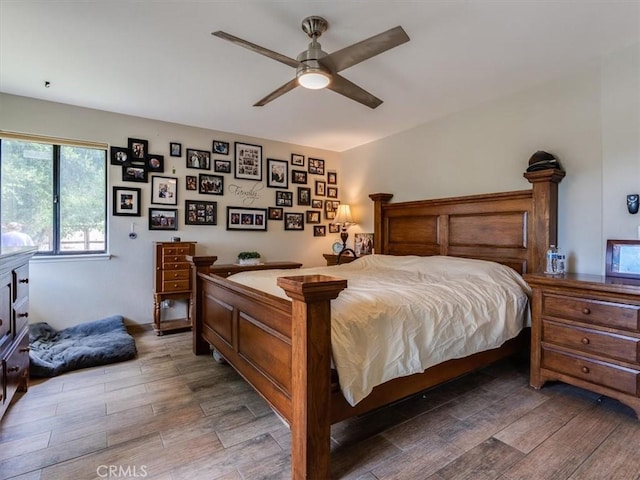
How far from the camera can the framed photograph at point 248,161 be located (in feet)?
15.0

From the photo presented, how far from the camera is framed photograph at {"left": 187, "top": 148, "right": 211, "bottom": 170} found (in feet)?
13.9

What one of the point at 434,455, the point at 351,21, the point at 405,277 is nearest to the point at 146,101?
the point at 351,21

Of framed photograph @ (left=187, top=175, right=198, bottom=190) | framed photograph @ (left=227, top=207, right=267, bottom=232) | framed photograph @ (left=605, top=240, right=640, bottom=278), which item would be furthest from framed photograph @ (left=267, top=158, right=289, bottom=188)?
framed photograph @ (left=605, top=240, right=640, bottom=278)

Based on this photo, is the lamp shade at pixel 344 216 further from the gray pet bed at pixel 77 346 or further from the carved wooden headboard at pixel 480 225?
the gray pet bed at pixel 77 346

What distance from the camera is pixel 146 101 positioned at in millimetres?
3424

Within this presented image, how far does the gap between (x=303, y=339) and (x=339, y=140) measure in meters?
3.95

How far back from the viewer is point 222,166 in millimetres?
4445

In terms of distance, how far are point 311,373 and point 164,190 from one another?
11.3 ft

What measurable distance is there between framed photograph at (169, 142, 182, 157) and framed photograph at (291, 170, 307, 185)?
5.30 ft

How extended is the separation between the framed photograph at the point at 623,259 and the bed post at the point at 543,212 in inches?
16.7

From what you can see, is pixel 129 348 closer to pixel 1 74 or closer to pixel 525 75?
pixel 1 74

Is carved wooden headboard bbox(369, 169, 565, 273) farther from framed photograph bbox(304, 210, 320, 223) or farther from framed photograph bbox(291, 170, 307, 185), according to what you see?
framed photograph bbox(291, 170, 307, 185)

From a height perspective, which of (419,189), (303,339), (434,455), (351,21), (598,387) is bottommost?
(434,455)

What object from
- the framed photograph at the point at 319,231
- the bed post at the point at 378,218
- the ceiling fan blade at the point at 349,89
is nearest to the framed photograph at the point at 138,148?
the framed photograph at the point at 319,231
